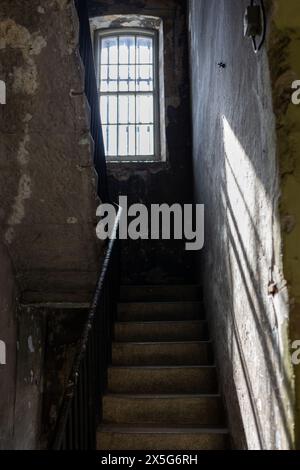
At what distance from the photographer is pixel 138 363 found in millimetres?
3725

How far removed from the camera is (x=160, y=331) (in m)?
4.04

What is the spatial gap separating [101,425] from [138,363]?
716 millimetres

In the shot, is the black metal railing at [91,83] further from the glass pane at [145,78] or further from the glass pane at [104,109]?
the glass pane at [145,78]

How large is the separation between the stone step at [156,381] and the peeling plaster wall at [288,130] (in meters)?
1.93

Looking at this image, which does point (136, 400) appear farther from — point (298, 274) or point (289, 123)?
point (289, 123)

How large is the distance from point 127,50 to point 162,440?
5608 millimetres

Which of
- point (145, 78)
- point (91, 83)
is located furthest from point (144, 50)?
point (91, 83)

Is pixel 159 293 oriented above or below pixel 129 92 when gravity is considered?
below

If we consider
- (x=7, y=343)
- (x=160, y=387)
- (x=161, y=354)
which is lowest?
(x=160, y=387)

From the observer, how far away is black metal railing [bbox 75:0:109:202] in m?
3.16

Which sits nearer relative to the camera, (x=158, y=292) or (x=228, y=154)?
(x=228, y=154)

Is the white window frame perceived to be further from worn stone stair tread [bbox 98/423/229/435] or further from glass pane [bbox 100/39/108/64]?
worn stone stair tread [bbox 98/423/229/435]

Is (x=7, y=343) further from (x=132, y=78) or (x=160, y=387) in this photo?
(x=132, y=78)
